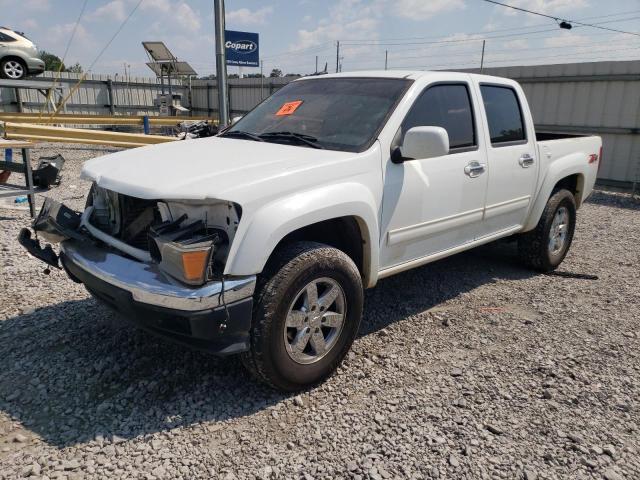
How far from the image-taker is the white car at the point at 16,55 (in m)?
13.3

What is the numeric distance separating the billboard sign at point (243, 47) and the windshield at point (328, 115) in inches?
419

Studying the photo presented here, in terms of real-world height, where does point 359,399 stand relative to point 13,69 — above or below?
below

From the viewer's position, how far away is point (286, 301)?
109 inches

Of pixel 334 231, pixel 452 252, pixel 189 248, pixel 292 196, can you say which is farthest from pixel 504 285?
pixel 189 248

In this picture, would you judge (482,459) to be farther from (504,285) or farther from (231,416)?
(504,285)

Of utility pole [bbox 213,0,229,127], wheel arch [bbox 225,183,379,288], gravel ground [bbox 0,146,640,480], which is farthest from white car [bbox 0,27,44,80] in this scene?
wheel arch [bbox 225,183,379,288]

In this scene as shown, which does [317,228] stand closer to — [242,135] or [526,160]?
[242,135]

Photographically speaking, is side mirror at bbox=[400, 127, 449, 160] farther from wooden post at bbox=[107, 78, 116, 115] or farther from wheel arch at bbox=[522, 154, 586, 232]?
wooden post at bbox=[107, 78, 116, 115]

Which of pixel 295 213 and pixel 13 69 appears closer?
pixel 295 213

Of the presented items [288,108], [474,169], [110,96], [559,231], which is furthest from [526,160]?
[110,96]

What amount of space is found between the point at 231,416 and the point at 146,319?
2.37 feet

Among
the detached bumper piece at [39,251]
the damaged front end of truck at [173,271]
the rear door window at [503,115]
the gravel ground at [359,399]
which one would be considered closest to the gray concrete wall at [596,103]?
the rear door window at [503,115]

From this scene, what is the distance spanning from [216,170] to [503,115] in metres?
2.88

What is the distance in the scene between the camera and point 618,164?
34.5ft
